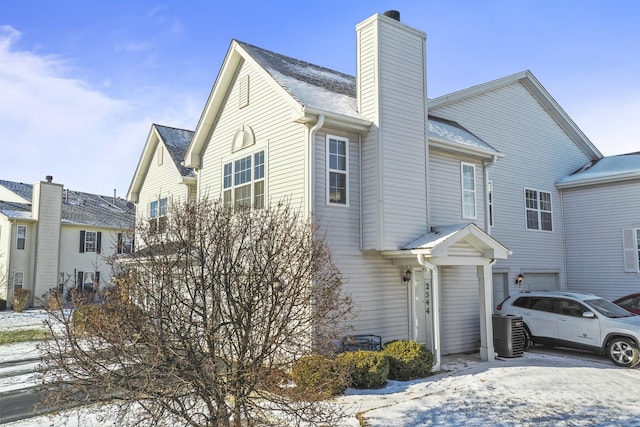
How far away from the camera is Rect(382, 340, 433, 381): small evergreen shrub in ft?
32.6

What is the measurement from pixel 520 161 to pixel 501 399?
478 inches

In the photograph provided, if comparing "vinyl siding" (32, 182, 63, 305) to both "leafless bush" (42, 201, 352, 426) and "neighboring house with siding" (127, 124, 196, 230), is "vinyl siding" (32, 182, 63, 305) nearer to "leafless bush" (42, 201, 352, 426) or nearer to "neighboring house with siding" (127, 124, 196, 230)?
"neighboring house with siding" (127, 124, 196, 230)

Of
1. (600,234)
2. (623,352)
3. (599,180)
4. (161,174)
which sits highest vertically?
(161,174)

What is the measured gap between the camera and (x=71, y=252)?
1202 inches

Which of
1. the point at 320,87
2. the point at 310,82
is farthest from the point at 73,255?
the point at 320,87

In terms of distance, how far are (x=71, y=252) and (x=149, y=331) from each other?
2886 cm

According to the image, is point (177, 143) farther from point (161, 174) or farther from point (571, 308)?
point (571, 308)

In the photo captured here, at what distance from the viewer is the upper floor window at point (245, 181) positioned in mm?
12844

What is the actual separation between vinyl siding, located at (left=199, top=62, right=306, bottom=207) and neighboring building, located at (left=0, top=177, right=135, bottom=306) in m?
13.7

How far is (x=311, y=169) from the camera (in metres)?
10.9

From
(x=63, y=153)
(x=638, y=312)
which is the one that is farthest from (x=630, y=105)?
(x=63, y=153)

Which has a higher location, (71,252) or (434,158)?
(434,158)

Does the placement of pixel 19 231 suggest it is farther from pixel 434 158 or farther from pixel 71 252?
pixel 434 158

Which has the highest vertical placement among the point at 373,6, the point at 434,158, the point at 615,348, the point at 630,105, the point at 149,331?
the point at 373,6
